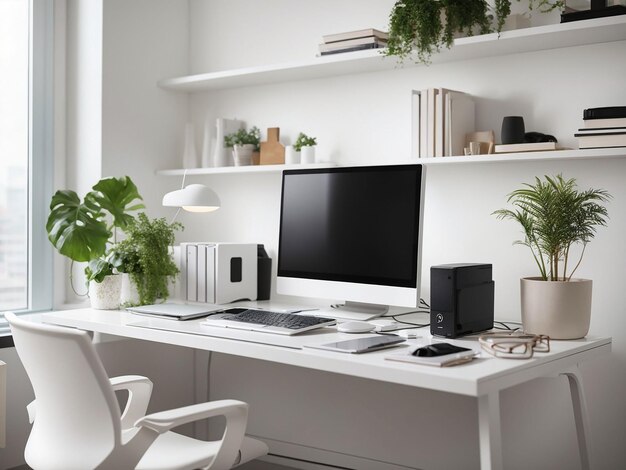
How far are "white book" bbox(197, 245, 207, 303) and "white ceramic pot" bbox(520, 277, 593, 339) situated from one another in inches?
Result: 52.6

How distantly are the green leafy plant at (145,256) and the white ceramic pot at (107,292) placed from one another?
0.05m

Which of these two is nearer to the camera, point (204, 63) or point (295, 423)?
point (295, 423)

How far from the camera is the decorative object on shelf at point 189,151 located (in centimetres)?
361

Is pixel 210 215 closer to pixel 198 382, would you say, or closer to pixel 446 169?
pixel 198 382

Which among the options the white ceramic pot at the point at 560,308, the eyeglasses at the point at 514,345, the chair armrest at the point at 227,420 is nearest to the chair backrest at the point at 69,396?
the chair armrest at the point at 227,420

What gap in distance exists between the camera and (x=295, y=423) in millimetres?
3365

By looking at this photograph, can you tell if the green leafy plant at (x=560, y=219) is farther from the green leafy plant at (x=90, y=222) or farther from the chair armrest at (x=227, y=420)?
the green leafy plant at (x=90, y=222)

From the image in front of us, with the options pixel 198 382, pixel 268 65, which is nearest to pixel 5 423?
pixel 198 382

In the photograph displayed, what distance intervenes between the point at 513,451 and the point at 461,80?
1398mm

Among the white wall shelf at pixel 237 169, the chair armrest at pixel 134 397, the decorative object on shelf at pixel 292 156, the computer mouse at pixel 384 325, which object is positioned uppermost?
the decorative object on shelf at pixel 292 156

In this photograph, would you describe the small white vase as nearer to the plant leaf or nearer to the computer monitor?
the computer monitor

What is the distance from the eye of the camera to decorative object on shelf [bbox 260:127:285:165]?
3330mm

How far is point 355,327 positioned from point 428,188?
2.68 ft

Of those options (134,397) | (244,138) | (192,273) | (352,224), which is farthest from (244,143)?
(134,397)
